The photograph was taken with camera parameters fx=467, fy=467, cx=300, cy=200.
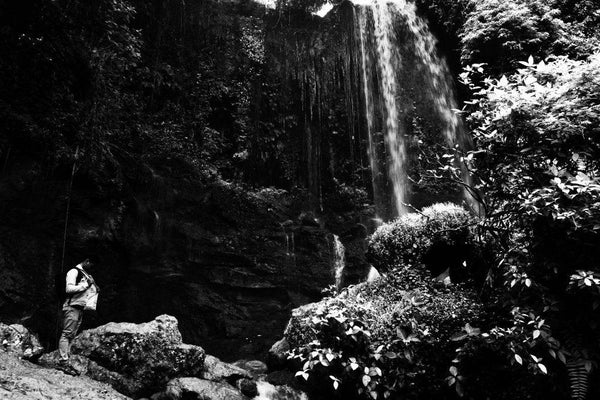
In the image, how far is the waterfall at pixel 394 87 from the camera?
15.1 meters

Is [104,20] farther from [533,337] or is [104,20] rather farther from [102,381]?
[533,337]

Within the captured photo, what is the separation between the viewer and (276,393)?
645 centimetres

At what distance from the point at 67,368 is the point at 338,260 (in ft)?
26.9

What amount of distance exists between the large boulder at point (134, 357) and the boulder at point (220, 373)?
0.12 metres

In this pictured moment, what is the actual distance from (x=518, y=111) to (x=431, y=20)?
1175 centimetres

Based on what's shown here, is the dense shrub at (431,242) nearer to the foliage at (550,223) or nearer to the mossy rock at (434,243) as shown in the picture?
the mossy rock at (434,243)

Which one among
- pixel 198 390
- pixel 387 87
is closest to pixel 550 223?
pixel 198 390

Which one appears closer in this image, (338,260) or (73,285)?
(73,285)

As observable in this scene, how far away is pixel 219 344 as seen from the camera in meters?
11.4

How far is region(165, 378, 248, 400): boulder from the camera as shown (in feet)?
19.8

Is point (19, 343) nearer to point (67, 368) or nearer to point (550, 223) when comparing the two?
point (67, 368)

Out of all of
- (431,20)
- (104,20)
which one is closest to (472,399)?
(104,20)

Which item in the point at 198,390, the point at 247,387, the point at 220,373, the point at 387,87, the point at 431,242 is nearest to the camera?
the point at 198,390

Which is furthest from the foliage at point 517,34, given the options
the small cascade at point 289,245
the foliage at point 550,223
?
the small cascade at point 289,245
